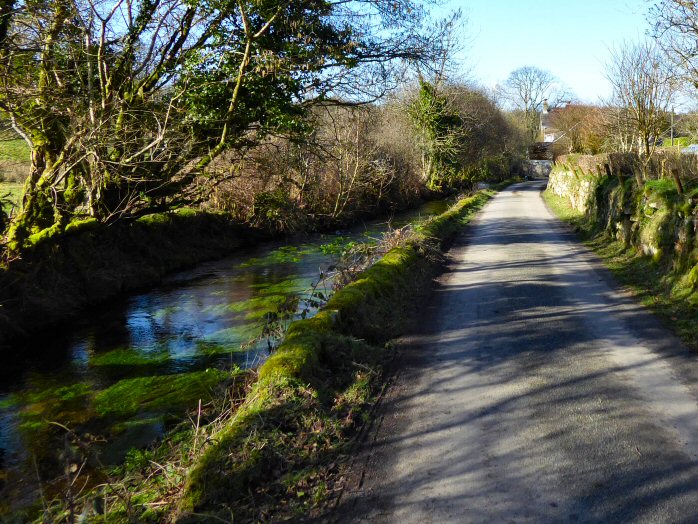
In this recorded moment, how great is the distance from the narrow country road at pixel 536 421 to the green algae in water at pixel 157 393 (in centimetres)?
273

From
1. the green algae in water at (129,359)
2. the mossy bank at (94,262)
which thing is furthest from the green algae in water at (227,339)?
the mossy bank at (94,262)

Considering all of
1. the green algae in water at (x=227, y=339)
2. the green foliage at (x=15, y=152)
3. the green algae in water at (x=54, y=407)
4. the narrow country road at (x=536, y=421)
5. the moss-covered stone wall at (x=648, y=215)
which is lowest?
the green algae in water at (x=54, y=407)

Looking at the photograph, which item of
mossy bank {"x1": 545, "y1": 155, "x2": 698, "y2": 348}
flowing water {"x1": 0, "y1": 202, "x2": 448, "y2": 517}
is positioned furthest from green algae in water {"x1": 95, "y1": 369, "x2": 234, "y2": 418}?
mossy bank {"x1": 545, "y1": 155, "x2": 698, "y2": 348}

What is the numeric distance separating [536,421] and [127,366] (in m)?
6.75

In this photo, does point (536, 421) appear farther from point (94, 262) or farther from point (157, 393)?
point (94, 262)

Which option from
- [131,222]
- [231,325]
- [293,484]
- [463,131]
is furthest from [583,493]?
[463,131]

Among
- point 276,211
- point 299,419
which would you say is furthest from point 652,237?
point 276,211

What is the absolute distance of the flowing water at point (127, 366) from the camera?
6570mm

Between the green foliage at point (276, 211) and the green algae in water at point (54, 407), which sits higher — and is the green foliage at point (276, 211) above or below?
above

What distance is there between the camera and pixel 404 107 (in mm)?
36781

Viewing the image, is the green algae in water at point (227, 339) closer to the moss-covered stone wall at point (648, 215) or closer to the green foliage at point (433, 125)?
the moss-covered stone wall at point (648, 215)

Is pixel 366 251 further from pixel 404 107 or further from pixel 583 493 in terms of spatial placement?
pixel 404 107

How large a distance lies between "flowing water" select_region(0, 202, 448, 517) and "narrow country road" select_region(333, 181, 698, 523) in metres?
2.38

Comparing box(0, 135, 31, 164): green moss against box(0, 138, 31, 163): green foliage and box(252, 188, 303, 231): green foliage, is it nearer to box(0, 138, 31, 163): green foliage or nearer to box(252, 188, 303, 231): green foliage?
box(0, 138, 31, 163): green foliage
